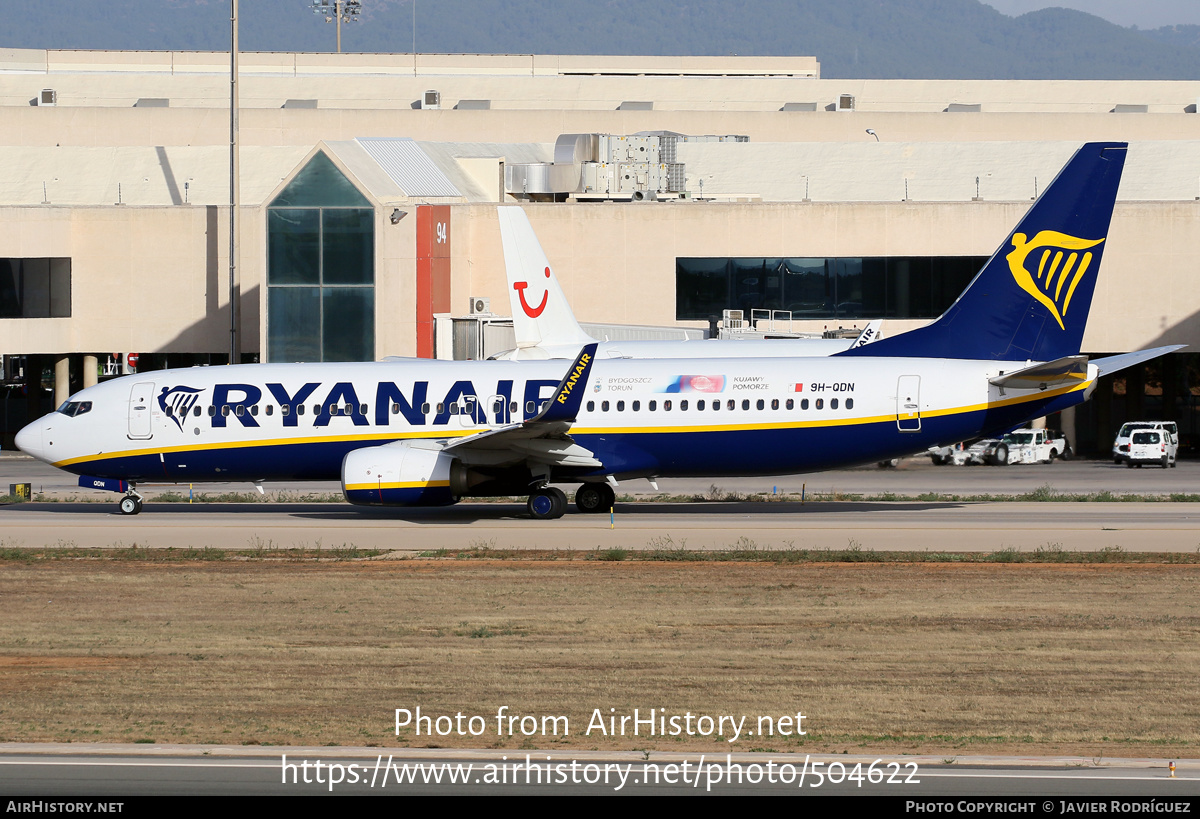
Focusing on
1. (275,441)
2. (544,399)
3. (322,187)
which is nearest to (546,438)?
(544,399)

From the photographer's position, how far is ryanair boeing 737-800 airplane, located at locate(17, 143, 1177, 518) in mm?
30844

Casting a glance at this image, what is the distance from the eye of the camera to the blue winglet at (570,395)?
30078 millimetres

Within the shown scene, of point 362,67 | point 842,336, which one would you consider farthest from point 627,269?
point 362,67

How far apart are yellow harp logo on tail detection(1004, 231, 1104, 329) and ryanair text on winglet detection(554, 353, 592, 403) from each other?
995 centimetres

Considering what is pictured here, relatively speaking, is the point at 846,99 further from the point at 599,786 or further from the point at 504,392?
the point at 599,786

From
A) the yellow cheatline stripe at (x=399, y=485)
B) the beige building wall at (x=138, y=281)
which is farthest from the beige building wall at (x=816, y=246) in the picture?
the yellow cheatline stripe at (x=399, y=485)

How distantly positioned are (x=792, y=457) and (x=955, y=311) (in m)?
5.10

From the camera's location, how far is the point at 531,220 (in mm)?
58938

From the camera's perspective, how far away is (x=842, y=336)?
53781mm

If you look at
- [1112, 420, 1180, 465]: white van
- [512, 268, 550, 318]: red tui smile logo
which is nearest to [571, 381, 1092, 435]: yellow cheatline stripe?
[512, 268, 550, 318]: red tui smile logo

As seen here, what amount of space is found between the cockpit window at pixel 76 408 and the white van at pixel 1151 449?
40236 millimetres

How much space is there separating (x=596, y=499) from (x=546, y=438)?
10.8 ft

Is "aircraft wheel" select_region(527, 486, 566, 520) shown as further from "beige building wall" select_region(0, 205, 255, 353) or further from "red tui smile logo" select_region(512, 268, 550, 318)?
"beige building wall" select_region(0, 205, 255, 353)

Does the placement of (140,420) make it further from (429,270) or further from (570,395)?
(429,270)
